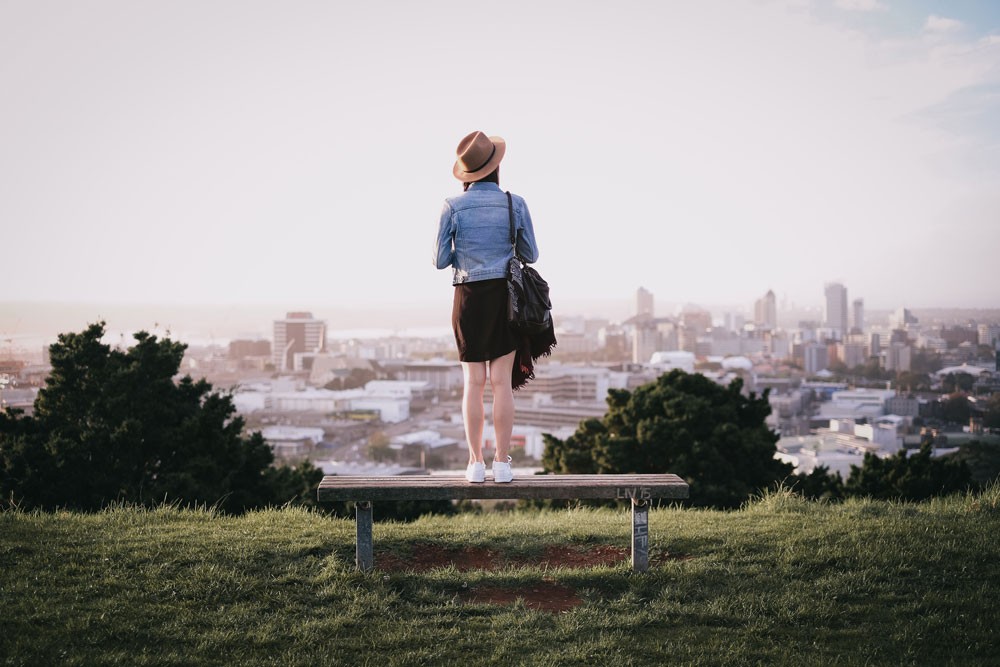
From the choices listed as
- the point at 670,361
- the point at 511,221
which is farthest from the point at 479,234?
the point at 670,361

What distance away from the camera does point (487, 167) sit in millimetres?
5566

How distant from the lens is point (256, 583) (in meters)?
4.91

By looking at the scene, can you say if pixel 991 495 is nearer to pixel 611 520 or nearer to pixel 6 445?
pixel 611 520

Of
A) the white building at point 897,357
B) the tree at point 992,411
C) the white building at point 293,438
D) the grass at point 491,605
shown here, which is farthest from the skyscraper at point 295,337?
the grass at point 491,605

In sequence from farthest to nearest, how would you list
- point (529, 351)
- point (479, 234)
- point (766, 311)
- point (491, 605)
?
point (766, 311)
point (529, 351)
point (479, 234)
point (491, 605)

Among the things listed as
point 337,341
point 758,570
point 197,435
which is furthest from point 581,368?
point 758,570

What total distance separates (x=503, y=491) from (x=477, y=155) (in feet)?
7.40

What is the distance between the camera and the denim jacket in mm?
5457

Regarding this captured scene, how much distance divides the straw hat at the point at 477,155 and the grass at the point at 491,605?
105 inches

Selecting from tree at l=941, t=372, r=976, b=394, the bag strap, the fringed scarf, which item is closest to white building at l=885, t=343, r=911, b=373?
tree at l=941, t=372, r=976, b=394

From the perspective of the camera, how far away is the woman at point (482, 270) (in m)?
5.46

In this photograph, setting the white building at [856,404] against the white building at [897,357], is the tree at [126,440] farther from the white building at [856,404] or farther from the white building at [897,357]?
the white building at [897,357]

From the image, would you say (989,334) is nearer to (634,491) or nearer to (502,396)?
(634,491)

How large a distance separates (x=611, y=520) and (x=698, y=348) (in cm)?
10918
